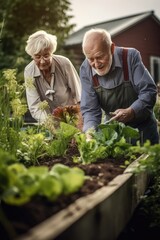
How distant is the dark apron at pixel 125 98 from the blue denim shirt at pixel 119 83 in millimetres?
31

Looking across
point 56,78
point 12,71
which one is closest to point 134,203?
point 12,71

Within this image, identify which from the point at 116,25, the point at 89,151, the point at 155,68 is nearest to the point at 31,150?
the point at 89,151

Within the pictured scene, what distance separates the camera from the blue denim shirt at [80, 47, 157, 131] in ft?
10.1

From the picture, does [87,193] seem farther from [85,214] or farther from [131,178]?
[131,178]

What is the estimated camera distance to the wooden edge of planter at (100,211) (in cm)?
115

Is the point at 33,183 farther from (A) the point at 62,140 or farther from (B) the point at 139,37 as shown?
(B) the point at 139,37

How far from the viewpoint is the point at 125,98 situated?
3262mm

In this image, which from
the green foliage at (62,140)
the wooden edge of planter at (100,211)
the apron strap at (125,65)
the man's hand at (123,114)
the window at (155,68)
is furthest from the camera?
the window at (155,68)

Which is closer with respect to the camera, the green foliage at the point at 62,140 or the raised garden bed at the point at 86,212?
the raised garden bed at the point at 86,212

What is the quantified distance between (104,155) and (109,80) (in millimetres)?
898

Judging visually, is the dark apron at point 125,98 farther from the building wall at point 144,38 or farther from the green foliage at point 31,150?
the building wall at point 144,38

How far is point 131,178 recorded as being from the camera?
209cm

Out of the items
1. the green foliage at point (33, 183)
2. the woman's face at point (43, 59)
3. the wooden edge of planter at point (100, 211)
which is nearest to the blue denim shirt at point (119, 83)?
the woman's face at point (43, 59)

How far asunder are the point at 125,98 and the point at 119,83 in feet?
0.49
